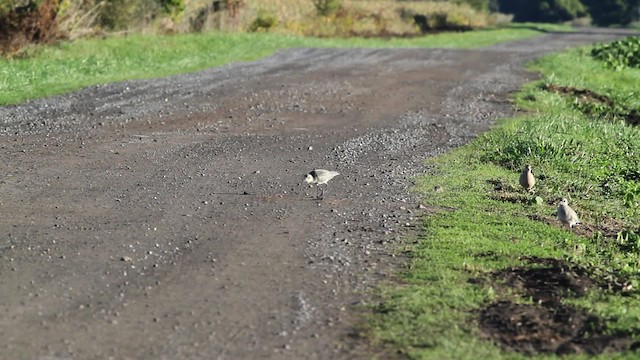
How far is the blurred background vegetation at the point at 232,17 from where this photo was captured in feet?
84.1

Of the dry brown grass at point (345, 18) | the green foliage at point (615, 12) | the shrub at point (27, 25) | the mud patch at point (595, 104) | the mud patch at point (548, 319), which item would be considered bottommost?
the green foliage at point (615, 12)

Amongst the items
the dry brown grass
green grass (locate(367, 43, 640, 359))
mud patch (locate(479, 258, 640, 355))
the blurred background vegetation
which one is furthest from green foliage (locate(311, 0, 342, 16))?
mud patch (locate(479, 258, 640, 355))

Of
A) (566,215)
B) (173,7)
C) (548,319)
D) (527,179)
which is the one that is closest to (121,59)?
(173,7)

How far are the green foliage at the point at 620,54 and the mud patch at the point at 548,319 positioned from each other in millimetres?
22878

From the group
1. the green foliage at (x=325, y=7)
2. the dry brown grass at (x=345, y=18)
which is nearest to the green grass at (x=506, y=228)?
the dry brown grass at (x=345, y=18)

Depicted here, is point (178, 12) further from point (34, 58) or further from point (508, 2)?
point (508, 2)

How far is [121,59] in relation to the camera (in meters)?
25.0

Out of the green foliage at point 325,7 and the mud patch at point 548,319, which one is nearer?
the mud patch at point 548,319

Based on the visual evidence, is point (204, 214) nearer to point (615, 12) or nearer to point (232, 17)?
point (232, 17)

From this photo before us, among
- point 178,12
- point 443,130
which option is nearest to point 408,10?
point 178,12

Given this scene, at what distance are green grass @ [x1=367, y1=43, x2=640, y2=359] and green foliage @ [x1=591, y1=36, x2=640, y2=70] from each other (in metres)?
14.1

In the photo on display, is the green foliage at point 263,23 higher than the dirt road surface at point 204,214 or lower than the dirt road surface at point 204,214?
lower

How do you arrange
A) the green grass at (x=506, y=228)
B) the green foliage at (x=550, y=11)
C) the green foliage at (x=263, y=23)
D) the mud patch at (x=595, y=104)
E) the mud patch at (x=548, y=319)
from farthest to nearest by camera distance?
the green foliage at (x=550, y=11)
the green foliage at (x=263, y=23)
the mud patch at (x=595, y=104)
the green grass at (x=506, y=228)
the mud patch at (x=548, y=319)

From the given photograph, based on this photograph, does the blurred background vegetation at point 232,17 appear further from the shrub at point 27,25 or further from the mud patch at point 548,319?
the mud patch at point 548,319
